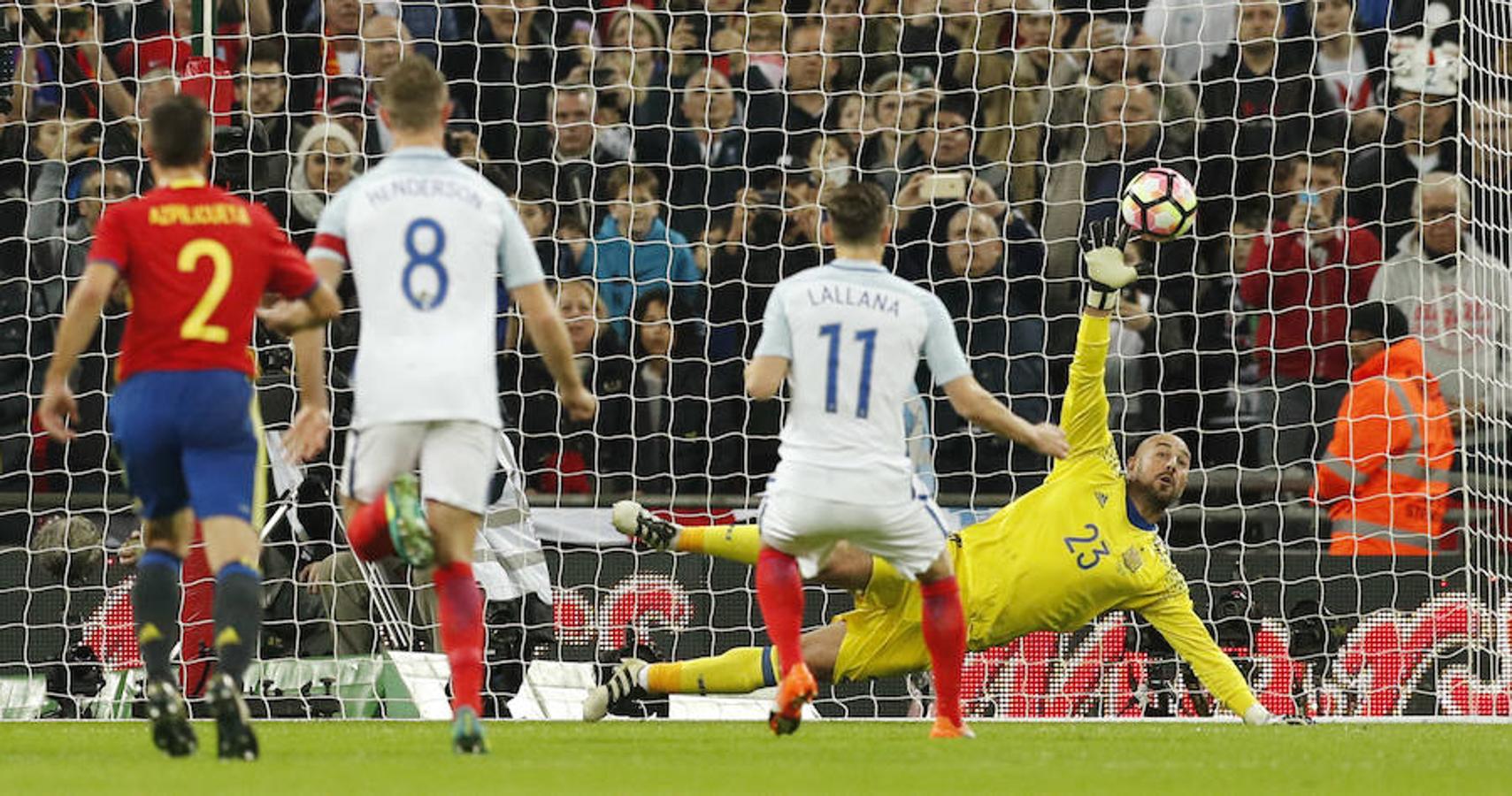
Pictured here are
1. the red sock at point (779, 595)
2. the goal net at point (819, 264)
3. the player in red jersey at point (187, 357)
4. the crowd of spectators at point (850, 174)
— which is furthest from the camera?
the crowd of spectators at point (850, 174)

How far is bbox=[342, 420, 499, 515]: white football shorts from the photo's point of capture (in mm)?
6457

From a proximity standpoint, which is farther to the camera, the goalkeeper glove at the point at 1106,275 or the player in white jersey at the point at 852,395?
the goalkeeper glove at the point at 1106,275

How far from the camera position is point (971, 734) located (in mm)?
8172

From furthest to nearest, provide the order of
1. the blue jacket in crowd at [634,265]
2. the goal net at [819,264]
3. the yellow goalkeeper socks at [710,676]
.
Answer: the blue jacket in crowd at [634,265] → the goal net at [819,264] → the yellow goalkeeper socks at [710,676]

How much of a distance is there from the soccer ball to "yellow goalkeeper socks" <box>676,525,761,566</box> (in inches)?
74.6

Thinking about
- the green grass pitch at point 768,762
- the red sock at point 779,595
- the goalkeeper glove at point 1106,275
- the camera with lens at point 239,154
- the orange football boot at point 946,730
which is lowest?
the green grass pitch at point 768,762

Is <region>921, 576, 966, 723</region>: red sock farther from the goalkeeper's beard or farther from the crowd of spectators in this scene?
the crowd of spectators

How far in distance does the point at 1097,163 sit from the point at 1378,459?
209 centimetres

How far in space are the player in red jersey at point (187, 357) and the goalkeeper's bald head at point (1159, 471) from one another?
152 inches

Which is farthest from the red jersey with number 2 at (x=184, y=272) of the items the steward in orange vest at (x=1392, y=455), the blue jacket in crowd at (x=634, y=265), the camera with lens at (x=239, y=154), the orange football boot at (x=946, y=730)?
the steward in orange vest at (x=1392, y=455)

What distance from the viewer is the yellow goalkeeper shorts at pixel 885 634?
29.9 ft

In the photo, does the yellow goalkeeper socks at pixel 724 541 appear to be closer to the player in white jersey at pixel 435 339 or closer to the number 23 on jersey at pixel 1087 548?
the number 23 on jersey at pixel 1087 548

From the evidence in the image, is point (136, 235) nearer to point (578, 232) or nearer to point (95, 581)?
point (95, 581)

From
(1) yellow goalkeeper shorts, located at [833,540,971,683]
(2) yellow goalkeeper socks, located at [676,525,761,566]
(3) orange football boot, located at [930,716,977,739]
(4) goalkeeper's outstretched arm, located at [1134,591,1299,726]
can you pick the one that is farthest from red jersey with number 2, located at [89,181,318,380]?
(4) goalkeeper's outstretched arm, located at [1134,591,1299,726]
